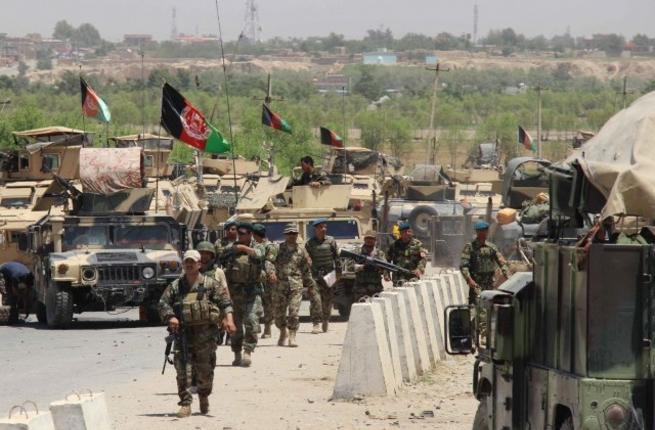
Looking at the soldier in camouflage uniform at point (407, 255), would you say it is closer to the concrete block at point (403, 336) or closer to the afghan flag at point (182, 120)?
the concrete block at point (403, 336)

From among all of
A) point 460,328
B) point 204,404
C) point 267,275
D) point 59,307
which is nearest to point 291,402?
point 204,404

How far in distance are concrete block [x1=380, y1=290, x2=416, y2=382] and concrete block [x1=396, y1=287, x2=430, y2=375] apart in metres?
0.28

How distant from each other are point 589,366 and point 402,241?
13616 millimetres

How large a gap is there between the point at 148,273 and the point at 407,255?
4878 mm

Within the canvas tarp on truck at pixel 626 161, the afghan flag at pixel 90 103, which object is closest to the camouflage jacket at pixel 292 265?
the canvas tarp on truck at pixel 626 161

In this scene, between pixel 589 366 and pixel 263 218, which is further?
pixel 263 218

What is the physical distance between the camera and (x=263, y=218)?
2773 centimetres

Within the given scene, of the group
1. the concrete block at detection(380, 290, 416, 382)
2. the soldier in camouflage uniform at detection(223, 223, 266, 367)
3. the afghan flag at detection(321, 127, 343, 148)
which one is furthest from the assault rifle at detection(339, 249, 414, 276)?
the afghan flag at detection(321, 127, 343, 148)

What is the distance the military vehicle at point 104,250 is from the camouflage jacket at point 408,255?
4447 millimetres

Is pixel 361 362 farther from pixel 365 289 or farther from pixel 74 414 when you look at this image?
pixel 365 289

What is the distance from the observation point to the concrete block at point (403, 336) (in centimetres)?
1664

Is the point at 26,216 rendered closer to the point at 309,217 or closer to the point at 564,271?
the point at 309,217

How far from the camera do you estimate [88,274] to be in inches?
979

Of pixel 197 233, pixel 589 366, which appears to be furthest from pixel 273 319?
pixel 589 366
